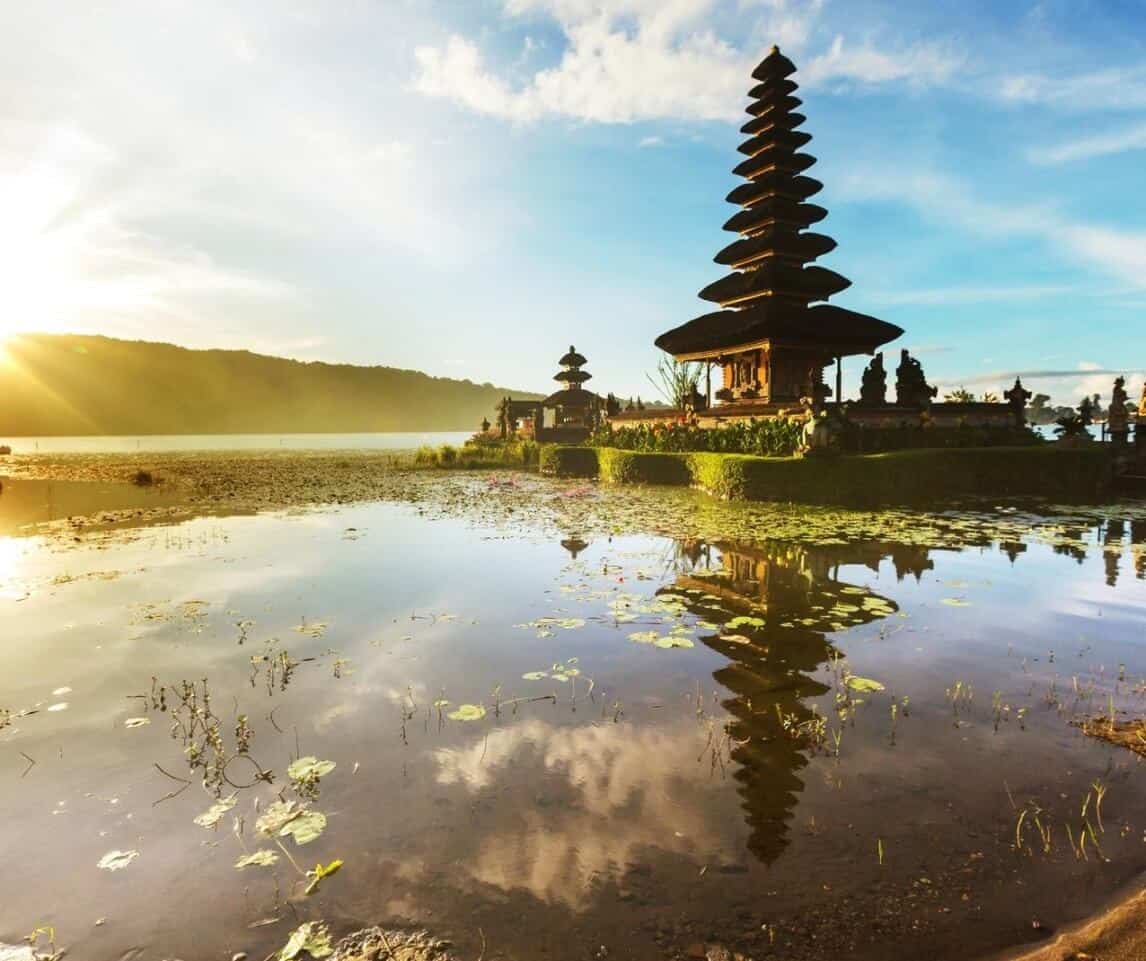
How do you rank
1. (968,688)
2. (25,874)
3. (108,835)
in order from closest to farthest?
(25,874), (108,835), (968,688)

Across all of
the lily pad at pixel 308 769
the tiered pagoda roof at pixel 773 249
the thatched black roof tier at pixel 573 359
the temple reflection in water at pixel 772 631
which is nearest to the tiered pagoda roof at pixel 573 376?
the thatched black roof tier at pixel 573 359

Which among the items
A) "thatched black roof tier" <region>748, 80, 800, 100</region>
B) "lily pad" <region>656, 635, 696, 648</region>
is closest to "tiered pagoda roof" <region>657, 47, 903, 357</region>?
"thatched black roof tier" <region>748, 80, 800, 100</region>

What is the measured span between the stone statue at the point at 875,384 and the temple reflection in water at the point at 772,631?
16.0m

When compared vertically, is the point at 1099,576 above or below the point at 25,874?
above

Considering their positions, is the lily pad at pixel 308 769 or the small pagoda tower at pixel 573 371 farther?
the small pagoda tower at pixel 573 371

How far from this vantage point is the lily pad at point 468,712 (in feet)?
16.0

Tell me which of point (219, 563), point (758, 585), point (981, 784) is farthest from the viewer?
point (219, 563)

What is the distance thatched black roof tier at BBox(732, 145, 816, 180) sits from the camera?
90.4 feet

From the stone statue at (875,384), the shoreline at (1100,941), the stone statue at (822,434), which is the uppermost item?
the stone statue at (875,384)

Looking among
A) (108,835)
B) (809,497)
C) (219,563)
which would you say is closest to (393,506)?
(219,563)

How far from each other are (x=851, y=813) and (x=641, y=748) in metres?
1.40

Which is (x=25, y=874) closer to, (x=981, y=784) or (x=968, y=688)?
(x=981, y=784)

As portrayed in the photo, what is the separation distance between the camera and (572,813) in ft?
11.8

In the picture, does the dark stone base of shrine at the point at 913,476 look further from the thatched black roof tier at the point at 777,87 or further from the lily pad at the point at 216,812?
the thatched black roof tier at the point at 777,87
